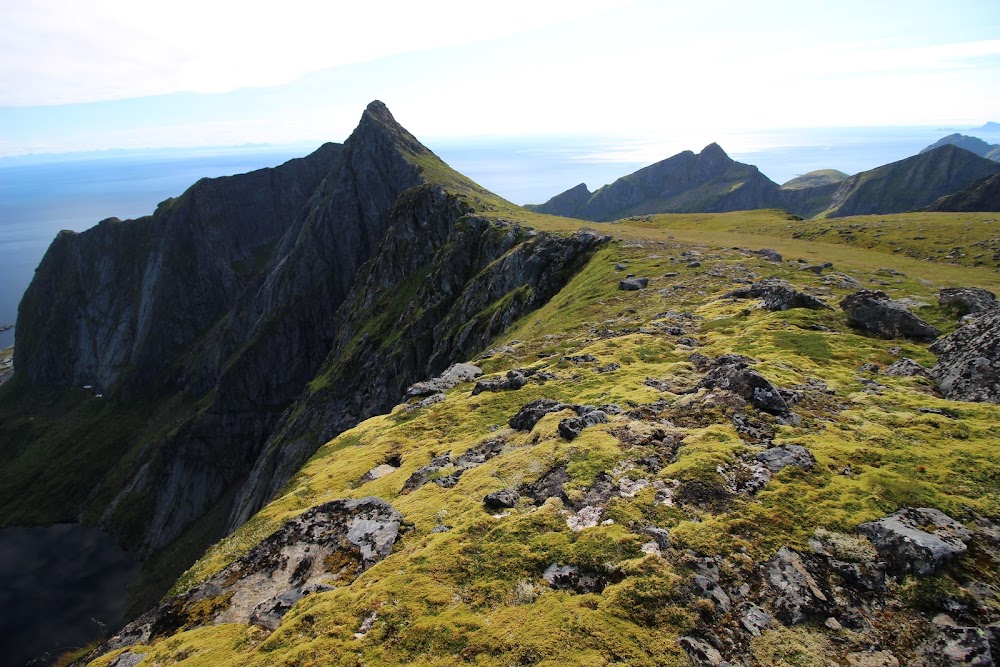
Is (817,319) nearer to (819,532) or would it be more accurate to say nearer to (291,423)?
(819,532)

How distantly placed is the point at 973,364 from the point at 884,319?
1000cm

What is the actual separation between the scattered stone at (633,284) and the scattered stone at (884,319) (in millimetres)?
19771

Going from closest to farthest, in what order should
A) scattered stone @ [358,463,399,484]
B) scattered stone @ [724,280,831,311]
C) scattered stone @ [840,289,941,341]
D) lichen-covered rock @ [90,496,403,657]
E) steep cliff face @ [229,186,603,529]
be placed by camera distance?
1. lichen-covered rock @ [90,496,403,657]
2. scattered stone @ [358,463,399,484]
3. scattered stone @ [840,289,941,341]
4. scattered stone @ [724,280,831,311]
5. steep cliff face @ [229,186,603,529]

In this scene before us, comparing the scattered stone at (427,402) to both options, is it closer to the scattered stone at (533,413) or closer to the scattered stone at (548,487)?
the scattered stone at (533,413)

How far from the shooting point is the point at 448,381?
123 ft

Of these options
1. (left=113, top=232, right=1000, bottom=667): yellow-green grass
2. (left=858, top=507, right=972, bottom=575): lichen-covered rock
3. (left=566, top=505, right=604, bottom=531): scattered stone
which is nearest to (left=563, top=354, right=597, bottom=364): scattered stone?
→ (left=113, top=232, right=1000, bottom=667): yellow-green grass

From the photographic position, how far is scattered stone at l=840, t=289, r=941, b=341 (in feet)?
89.6

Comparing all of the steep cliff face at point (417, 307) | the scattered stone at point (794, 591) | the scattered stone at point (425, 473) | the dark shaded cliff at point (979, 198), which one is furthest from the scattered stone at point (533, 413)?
the dark shaded cliff at point (979, 198)

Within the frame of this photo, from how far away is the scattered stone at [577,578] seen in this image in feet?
40.6

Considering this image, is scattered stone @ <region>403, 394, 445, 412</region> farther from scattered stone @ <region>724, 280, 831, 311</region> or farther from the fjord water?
the fjord water

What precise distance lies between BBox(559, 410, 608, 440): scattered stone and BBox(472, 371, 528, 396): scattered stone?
376 inches

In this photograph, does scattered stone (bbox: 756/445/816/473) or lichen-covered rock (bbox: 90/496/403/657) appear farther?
lichen-covered rock (bbox: 90/496/403/657)

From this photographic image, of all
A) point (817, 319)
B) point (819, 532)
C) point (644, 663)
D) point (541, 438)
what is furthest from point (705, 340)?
point (644, 663)

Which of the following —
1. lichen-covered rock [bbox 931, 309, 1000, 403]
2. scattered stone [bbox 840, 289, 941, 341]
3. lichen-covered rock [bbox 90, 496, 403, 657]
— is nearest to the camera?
lichen-covered rock [bbox 90, 496, 403, 657]
